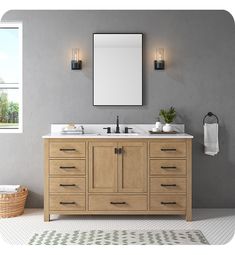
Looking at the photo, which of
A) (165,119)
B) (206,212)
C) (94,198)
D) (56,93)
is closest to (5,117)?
(56,93)

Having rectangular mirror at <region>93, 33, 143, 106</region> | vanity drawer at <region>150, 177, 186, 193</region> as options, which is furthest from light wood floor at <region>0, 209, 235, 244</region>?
rectangular mirror at <region>93, 33, 143, 106</region>

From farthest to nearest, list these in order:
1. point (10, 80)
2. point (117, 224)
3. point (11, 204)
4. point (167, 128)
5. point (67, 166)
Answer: point (10, 80), point (167, 128), point (11, 204), point (67, 166), point (117, 224)

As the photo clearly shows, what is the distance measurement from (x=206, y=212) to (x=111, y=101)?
169cm

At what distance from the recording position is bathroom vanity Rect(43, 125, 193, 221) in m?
4.37

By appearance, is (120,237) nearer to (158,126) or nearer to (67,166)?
(67,166)

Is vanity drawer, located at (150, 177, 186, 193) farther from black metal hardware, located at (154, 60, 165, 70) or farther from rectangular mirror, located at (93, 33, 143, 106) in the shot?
black metal hardware, located at (154, 60, 165, 70)

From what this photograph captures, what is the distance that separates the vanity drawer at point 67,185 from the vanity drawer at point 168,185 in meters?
0.75

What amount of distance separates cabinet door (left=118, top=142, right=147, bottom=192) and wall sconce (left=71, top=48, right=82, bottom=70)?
1.17 m

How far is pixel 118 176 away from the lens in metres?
4.39

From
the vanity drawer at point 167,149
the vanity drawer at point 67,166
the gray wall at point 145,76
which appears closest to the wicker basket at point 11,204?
the gray wall at point 145,76

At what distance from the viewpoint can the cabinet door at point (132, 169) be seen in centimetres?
438

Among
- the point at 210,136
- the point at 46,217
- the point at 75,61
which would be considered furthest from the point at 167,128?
the point at 46,217

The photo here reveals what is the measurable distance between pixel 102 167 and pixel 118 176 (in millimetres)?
193

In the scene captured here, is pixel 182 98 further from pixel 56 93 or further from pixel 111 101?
pixel 56 93
